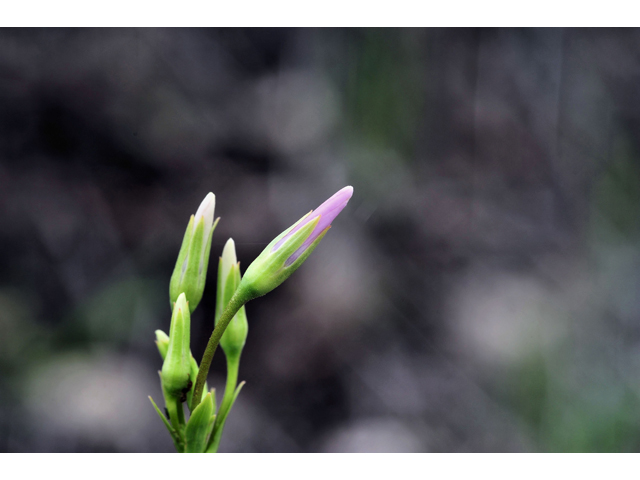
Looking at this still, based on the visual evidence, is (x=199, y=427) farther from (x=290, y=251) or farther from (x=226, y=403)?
(x=290, y=251)

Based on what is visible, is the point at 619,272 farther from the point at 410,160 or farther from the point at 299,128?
the point at 299,128

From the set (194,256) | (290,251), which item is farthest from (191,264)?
(290,251)

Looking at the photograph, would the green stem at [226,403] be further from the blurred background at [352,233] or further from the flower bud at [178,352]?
the blurred background at [352,233]

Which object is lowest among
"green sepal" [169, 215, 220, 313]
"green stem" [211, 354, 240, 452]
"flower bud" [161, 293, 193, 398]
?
"green stem" [211, 354, 240, 452]

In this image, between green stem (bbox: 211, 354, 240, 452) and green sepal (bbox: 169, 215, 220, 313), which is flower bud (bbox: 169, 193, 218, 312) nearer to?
green sepal (bbox: 169, 215, 220, 313)

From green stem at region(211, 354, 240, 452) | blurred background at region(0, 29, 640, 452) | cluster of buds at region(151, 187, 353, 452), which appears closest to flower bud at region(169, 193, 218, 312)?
cluster of buds at region(151, 187, 353, 452)

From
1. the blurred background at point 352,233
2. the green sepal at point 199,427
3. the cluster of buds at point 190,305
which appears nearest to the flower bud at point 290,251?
the cluster of buds at point 190,305
